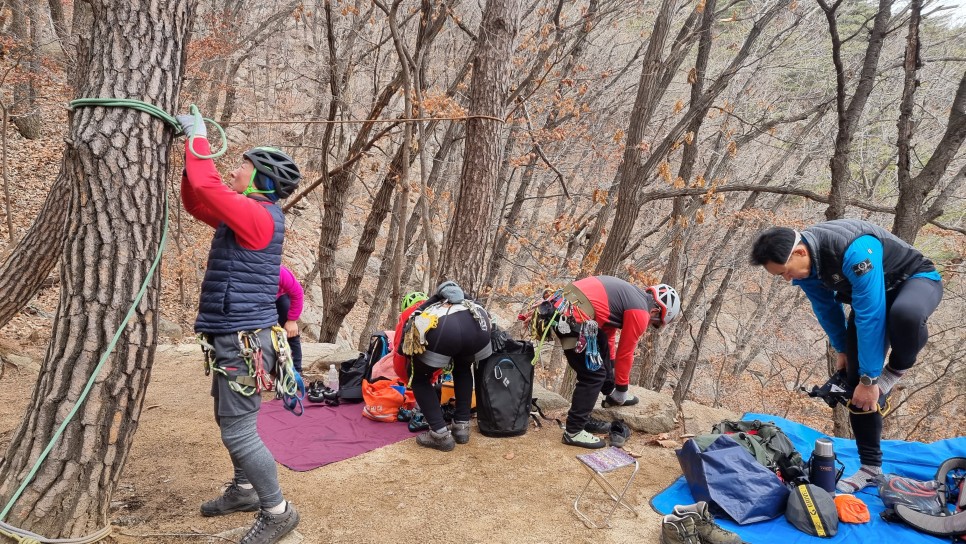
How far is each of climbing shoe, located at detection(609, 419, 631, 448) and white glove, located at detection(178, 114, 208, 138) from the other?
363cm

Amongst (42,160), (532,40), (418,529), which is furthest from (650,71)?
(42,160)

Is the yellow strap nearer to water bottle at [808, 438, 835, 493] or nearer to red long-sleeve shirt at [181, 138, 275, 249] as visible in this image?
water bottle at [808, 438, 835, 493]

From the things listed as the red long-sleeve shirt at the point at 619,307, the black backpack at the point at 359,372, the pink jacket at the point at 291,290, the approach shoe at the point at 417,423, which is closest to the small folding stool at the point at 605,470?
the red long-sleeve shirt at the point at 619,307

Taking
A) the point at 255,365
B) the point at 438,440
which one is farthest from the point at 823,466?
the point at 255,365

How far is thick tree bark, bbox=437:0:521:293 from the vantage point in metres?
5.29

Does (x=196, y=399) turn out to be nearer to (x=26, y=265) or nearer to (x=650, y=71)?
(x=26, y=265)

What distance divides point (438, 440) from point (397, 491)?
26.1 inches

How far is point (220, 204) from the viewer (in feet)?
7.82

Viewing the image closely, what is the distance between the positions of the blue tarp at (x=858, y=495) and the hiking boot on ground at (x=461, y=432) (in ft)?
4.70

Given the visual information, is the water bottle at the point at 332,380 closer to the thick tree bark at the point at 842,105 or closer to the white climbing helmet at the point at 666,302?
the white climbing helmet at the point at 666,302

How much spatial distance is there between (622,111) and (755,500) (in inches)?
385

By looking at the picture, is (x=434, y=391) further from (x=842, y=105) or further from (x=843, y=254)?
(x=842, y=105)

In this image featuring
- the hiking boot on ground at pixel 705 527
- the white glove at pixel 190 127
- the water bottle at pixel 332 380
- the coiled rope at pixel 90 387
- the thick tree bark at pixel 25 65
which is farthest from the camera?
the thick tree bark at pixel 25 65

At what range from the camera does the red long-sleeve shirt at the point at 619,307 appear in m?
4.14
